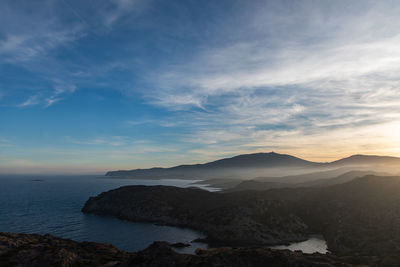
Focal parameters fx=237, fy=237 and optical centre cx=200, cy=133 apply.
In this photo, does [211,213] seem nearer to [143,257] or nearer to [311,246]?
[311,246]

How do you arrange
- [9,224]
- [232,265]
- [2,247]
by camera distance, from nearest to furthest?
[232,265], [2,247], [9,224]

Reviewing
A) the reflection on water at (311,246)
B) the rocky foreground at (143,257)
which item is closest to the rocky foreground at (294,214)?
the reflection on water at (311,246)

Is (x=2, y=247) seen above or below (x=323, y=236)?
above

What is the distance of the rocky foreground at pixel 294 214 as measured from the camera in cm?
8651

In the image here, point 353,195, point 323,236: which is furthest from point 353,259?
point 353,195

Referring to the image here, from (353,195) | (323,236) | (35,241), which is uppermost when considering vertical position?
(353,195)

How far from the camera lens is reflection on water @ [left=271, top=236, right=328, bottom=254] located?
88.2 meters

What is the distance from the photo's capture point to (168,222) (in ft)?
423

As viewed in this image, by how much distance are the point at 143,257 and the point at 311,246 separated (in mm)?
68328

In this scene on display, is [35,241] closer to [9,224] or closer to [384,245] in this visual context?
[9,224]

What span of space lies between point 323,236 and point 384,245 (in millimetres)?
29609

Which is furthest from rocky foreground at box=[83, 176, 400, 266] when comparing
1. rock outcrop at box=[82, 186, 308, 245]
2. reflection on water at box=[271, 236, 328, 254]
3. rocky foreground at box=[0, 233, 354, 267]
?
rocky foreground at box=[0, 233, 354, 267]

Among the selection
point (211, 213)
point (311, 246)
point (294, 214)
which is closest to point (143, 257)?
point (311, 246)

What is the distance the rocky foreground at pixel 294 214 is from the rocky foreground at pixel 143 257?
2802 cm
